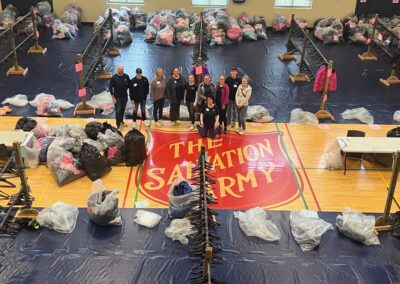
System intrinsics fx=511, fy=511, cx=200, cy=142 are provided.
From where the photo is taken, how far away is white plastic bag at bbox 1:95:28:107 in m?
11.9

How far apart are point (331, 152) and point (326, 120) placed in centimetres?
192

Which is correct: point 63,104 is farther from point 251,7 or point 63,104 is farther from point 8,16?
point 251,7

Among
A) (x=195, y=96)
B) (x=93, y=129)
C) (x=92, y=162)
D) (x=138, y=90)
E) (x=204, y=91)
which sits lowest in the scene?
(x=92, y=162)

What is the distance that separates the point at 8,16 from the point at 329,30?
10692 mm

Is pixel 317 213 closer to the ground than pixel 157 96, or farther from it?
closer to the ground

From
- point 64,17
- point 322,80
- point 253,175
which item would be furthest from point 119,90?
point 64,17

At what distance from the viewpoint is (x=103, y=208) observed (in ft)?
25.3

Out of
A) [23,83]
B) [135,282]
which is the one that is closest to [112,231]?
[135,282]

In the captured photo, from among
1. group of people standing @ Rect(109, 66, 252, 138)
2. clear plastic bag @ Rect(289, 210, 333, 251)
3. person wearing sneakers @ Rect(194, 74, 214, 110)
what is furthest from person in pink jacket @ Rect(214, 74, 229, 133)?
clear plastic bag @ Rect(289, 210, 333, 251)

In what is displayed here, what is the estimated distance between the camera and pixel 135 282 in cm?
686

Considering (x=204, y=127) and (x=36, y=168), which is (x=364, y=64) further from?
(x=36, y=168)

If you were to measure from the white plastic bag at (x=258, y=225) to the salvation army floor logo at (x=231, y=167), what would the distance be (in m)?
0.46

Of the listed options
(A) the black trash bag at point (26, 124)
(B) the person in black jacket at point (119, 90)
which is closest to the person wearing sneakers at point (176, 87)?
(B) the person in black jacket at point (119, 90)

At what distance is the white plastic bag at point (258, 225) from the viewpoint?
773 cm
